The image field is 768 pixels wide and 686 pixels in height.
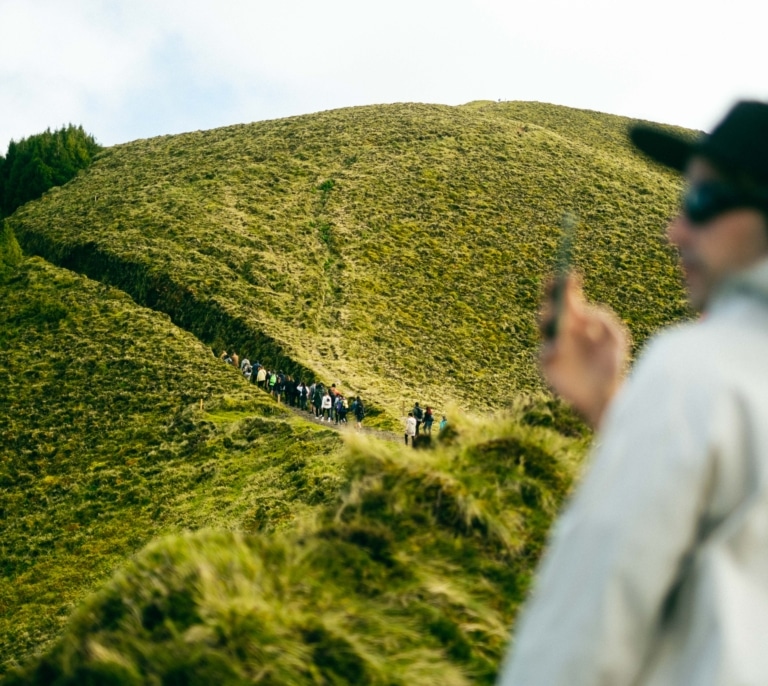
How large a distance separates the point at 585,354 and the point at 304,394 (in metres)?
30.7

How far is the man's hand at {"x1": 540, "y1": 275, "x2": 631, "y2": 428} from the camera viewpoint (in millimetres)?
1724

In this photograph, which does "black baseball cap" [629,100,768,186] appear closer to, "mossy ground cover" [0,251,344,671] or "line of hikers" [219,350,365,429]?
"mossy ground cover" [0,251,344,671]

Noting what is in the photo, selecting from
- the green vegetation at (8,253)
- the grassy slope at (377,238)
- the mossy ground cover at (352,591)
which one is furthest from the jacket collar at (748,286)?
the green vegetation at (8,253)

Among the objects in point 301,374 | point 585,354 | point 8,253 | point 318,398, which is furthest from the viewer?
point 8,253

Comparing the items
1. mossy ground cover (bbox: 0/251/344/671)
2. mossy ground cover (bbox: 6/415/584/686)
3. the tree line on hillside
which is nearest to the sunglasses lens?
mossy ground cover (bbox: 6/415/584/686)

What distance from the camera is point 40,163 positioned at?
242 feet

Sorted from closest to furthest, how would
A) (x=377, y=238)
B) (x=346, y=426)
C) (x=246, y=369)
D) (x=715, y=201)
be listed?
(x=715, y=201) < (x=346, y=426) < (x=246, y=369) < (x=377, y=238)

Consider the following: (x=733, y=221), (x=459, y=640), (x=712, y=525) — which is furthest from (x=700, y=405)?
(x=459, y=640)

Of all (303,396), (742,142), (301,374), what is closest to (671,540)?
(742,142)

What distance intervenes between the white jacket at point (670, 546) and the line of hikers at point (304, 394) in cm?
2797

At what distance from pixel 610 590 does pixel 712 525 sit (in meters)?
0.24

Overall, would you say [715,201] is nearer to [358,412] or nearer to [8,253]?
[358,412]

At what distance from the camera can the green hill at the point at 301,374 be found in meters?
3.10

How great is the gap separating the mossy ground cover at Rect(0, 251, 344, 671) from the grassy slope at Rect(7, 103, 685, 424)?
14.2ft
